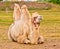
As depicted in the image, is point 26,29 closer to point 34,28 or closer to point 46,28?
point 34,28

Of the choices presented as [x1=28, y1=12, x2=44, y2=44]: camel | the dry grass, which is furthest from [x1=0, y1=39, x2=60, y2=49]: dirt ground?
the dry grass

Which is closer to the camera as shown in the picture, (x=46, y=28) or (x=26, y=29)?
(x=26, y=29)

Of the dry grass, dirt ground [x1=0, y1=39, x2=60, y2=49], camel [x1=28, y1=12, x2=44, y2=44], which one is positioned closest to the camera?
dirt ground [x1=0, y1=39, x2=60, y2=49]

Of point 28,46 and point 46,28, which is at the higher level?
point 28,46

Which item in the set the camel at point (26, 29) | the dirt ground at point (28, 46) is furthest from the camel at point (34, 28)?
the dirt ground at point (28, 46)

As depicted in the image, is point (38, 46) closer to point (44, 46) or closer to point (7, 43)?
point (44, 46)

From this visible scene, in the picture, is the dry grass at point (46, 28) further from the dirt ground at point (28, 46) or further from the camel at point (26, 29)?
the dirt ground at point (28, 46)

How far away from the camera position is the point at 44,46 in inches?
240

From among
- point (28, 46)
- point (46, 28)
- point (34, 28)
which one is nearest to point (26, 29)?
point (34, 28)

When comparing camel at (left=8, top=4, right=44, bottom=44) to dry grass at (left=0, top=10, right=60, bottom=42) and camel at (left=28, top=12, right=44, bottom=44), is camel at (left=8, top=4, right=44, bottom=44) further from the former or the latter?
dry grass at (left=0, top=10, right=60, bottom=42)

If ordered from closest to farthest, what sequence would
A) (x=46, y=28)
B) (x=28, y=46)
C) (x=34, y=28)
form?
(x=28, y=46) < (x=34, y=28) < (x=46, y=28)

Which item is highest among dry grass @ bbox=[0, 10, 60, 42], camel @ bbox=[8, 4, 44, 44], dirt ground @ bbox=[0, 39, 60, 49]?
camel @ bbox=[8, 4, 44, 44]

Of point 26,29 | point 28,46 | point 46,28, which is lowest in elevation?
point 46,28

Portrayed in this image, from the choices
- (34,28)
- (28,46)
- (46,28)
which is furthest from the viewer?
(46,28)
